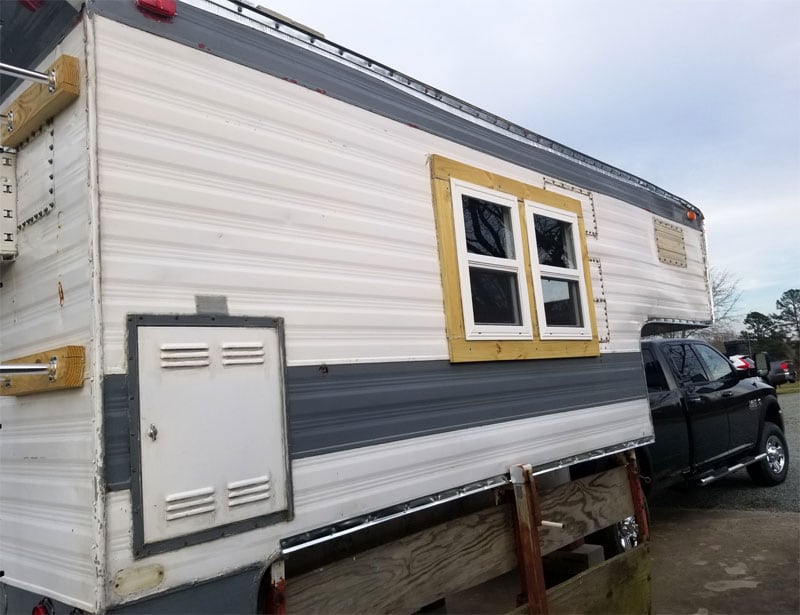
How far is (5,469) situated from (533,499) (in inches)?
90.6

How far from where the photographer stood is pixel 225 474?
82.8 inches

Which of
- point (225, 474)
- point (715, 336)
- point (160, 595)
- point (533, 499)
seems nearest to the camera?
point (160, 595)

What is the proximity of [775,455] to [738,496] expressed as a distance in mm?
806

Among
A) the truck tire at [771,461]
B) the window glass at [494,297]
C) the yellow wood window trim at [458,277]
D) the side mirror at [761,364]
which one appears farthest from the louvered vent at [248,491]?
the truck tire at [771,461]

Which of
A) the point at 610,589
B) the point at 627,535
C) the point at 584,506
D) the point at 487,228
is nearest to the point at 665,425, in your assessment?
the point at 627,535

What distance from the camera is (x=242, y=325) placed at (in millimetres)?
2230

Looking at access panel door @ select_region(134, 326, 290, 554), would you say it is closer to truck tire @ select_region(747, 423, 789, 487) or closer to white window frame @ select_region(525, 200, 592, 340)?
white window frame @ select_region(525, 200, 592, 340)

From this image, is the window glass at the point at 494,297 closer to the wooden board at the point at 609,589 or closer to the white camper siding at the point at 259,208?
the white camper siding at the point at 259,208

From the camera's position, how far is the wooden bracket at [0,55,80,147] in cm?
205

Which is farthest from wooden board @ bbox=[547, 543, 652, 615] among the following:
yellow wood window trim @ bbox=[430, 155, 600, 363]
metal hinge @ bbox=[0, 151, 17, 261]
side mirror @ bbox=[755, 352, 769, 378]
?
side mirror @ bbox=[755, 352, 769, 378]

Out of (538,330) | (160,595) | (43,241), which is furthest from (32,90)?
(538,330)

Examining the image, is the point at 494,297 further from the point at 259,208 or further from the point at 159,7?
the point at 159,7

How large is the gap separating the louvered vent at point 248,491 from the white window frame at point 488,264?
128 cm

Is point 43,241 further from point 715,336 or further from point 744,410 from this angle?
point 715,336
